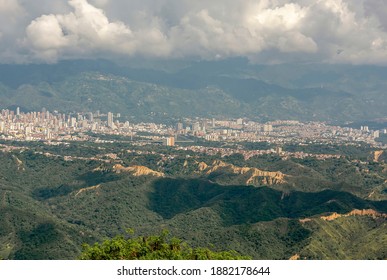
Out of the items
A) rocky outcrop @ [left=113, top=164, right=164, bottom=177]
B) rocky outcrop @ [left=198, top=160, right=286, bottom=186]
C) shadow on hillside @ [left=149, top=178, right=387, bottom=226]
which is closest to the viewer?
shadow on hillside @ [left=149, top=178, right=387, bottom=226]

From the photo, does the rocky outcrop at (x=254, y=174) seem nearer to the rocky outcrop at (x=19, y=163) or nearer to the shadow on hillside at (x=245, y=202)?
the shadow on hillside at (x=245, y=202)

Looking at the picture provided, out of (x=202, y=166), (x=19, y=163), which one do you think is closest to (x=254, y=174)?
(x=202, y=166)

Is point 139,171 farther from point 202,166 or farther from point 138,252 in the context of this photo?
point 138,252

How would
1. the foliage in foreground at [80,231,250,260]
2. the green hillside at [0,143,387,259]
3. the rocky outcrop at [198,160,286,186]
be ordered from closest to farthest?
1. the foliage in foreground at [80,231,250,260]
2. the green hillside at [0,143,387,259]
3. the rocky outcrop at [198,160,286,186]

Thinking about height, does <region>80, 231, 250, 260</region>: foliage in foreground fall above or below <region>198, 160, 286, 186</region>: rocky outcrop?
above

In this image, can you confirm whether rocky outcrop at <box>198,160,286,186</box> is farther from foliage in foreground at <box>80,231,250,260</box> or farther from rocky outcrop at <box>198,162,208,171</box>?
foliage in foreground at <box>80,231,250,260</box>

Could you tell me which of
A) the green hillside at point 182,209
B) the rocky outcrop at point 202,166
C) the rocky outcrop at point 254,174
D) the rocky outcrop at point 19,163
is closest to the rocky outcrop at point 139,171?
the green hillside at point 182,209

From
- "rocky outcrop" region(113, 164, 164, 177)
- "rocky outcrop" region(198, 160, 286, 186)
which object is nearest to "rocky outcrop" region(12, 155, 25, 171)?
"rocky outcrop" region(113, 164, 164, 177)

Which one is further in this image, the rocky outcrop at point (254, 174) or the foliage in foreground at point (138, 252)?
the rocky outcrop at point (254, 174)
